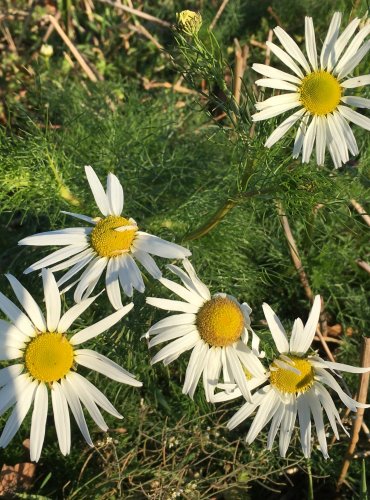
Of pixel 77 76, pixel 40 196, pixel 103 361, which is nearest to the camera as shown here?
pixel 103 361

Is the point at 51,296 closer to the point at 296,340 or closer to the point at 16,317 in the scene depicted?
the point at 16,317

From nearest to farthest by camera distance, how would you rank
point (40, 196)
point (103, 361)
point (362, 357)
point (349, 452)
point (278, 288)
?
point (103, 361), point (362, 357), point (349, 452), point (40, 196), point (278, 288)

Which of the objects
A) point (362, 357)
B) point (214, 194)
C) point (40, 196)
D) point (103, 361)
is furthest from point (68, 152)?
point (362, 357)

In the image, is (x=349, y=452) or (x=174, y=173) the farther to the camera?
(x=174, y=173)

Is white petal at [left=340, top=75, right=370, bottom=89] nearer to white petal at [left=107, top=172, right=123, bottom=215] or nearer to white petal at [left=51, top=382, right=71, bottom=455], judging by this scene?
white petal at [left=107, top=172, right=123, bottom=215]

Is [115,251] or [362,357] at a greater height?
[115,251]

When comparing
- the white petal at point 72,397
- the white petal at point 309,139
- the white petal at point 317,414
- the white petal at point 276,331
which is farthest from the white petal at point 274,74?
the white petal at point 72,397

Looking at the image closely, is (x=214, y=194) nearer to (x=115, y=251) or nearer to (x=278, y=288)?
(x=278, y=288)

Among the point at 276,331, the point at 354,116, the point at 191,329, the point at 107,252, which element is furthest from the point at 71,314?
the point at 354,116
